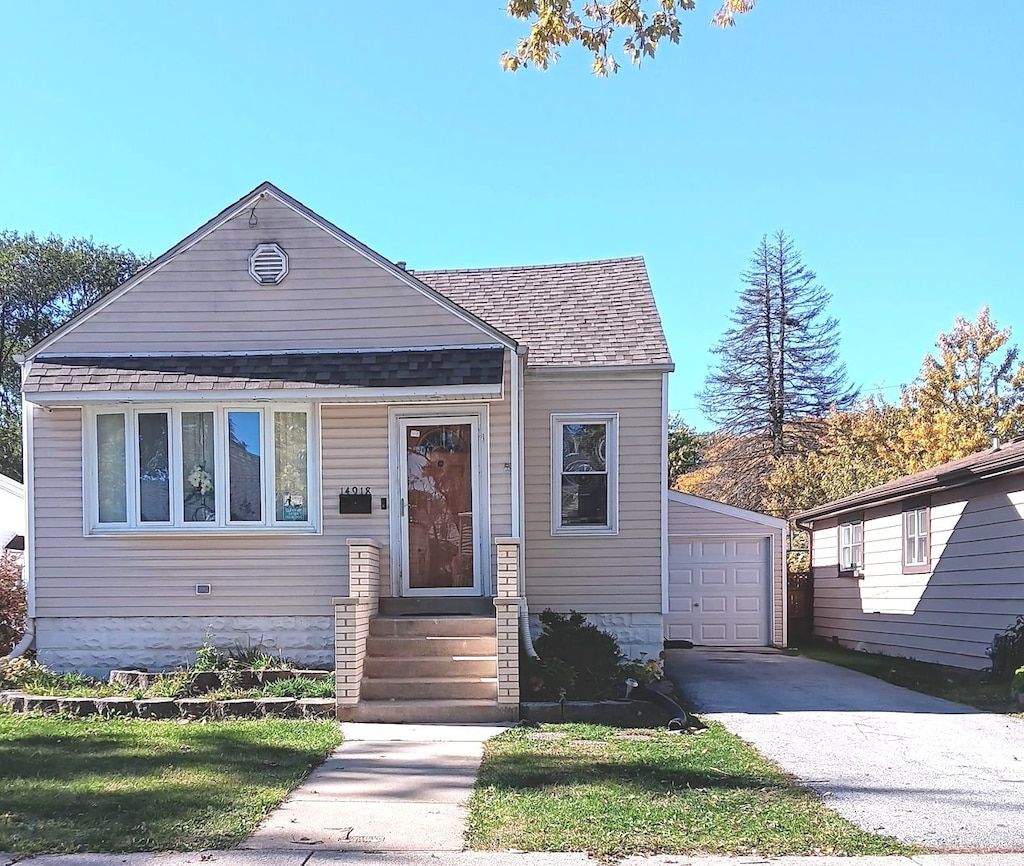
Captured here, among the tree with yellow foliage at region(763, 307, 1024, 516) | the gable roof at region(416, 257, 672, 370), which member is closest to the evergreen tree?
the tree with yellow foliage at region(763, 307, 1024, 516)

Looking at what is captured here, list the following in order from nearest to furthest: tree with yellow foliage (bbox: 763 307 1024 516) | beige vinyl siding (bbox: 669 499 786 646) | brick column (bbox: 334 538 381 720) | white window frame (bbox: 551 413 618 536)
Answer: brick column (bbox: 334 538 381 720), white window frame (bbox: 551 413 618 536), beige vinyl siding (bbox: 669 499 786 646), tree with yellow foliage (bbox: 763 307 1024 516)

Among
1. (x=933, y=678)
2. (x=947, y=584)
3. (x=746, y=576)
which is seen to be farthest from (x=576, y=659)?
(x=746, y=576)

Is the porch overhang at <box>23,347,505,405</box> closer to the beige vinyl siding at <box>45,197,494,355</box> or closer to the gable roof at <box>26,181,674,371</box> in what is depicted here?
the beige vinyl siding at <box>45,197,494,355</box>

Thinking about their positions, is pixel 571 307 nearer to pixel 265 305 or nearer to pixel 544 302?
pixel 544 302

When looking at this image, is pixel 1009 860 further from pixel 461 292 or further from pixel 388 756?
pixel 461 292

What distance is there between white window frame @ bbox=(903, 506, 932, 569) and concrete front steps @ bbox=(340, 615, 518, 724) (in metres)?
7.65

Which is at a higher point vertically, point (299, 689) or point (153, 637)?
point (153, 637)

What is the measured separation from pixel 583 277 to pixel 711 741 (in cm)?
812

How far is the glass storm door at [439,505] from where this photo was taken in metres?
11.4

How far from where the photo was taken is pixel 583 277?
14.6 metres

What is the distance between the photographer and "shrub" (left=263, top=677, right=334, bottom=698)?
9781 millimetres

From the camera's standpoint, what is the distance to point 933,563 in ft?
45.7

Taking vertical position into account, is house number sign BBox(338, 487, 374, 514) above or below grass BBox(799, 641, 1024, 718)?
above

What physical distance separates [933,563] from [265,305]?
1016 centimetres
